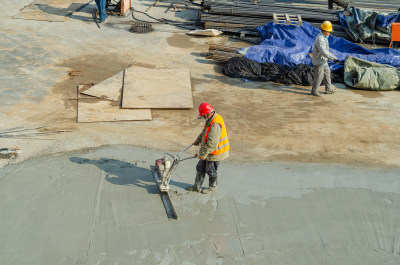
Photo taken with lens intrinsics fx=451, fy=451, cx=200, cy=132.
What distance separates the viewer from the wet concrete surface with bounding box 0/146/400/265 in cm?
655

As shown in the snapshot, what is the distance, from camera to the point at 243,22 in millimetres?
15594

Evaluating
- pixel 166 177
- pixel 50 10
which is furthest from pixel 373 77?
pixel 50 10

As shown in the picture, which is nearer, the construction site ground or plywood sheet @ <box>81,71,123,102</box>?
the construction site ground

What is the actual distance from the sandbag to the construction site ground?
0.25 meters

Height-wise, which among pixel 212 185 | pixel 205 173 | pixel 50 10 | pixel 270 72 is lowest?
pixel 212 185

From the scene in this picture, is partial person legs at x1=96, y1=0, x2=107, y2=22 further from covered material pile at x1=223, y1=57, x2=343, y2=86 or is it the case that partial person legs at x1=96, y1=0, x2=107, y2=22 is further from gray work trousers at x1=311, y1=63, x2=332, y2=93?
gray work trousers at x1=311, y1=63, x2=332, y2=93

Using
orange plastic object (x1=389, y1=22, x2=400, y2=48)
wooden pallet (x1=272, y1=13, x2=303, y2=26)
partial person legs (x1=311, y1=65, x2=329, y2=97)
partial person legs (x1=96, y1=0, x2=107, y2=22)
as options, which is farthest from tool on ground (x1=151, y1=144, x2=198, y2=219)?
partial person legs (x1=96, y1=0, x2=107, y2=22)

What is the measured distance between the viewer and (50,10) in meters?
17.0

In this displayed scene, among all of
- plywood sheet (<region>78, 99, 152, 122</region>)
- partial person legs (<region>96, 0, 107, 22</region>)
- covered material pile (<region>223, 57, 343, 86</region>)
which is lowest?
plywood sheet (<region>78, 99, 152, 122</region>)

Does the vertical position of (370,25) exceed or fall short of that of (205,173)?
it exceeds it

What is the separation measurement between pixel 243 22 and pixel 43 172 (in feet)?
31.7

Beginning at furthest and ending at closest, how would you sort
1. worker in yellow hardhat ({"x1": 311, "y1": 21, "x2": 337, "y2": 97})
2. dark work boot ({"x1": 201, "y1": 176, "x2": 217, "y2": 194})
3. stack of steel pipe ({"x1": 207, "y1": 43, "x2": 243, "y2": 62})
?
1. stack of steel pipe ({"x1": 207, "y1": 43, "x2": 243, "y2": 62})
2. worker in yellow hardhat ({"x1": 311, "y1": 21, "x2": 337, "y2": 97})
3. dark work boot ({"x1": 201, "y1": 176, "x2": 217, "y2": 194})

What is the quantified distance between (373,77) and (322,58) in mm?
1682

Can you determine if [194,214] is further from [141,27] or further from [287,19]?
[141,27]
